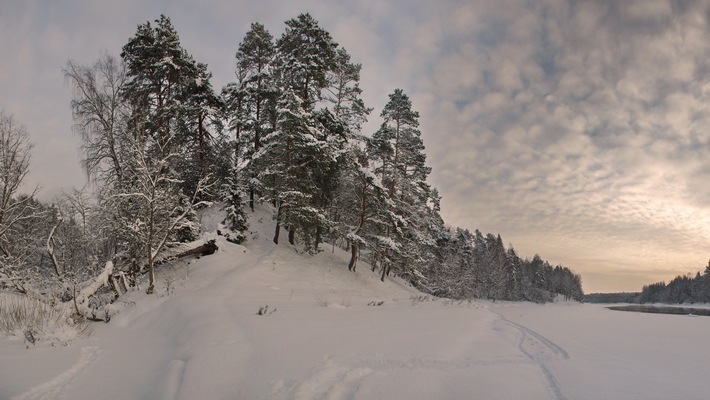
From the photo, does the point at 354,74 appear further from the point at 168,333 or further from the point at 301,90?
the point at 168,333

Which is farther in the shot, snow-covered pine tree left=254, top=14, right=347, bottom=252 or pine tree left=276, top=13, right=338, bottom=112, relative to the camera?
pine tree left=276, top=13, right=338, bottom=112

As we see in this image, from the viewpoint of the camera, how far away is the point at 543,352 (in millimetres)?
5215

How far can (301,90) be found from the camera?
20984mm

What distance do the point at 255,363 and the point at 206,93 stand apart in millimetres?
21639

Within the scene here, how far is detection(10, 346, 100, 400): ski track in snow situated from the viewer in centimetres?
430

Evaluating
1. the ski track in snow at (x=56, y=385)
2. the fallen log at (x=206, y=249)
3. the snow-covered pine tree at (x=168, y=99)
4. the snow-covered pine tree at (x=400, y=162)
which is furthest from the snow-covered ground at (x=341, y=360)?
the snow-covered pine tree at (x=400, y=162)

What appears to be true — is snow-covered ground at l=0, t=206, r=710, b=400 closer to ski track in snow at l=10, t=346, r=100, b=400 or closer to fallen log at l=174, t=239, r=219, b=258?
ski track in snow at l=10, t=346, r=100, b=400

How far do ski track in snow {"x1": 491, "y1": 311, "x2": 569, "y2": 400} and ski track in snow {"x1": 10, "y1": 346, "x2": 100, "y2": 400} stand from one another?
6.24 m

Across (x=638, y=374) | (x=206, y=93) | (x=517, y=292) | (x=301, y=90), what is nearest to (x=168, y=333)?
(x=638, y=374)

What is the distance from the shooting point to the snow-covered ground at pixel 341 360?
3.68m

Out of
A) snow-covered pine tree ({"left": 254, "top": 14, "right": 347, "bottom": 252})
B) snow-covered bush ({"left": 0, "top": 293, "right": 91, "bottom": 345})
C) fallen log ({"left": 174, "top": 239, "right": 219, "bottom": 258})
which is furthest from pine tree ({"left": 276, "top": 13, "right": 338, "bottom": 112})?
snow-covered bush ({"left": 0, "top": 293, "right": 91, "bottom": 345})

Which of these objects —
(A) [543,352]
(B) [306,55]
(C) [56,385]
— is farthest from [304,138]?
(A) [543,352]

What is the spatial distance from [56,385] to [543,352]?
7.27 metres

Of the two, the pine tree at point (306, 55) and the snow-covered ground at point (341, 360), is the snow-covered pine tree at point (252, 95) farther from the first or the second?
the snow-covered ground at point (341, 360)
